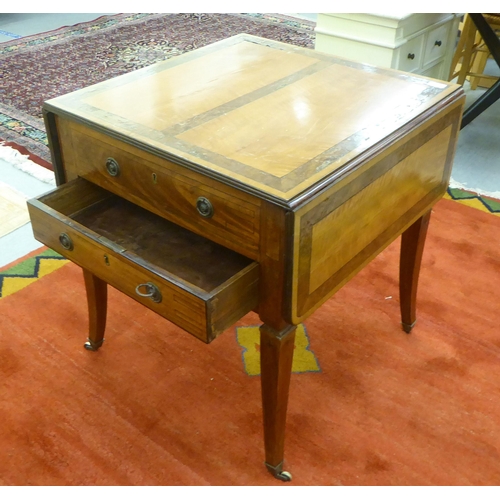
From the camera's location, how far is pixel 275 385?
3.63 feet

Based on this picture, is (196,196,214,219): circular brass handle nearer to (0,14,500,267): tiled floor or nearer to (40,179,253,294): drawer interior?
(40,179,253,294): drawer interior

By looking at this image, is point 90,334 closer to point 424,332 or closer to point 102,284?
point 102,284

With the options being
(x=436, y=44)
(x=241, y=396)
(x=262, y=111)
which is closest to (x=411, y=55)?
(x=436, y=44)

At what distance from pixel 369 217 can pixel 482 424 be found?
0.61 m

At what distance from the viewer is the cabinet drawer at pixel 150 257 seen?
952mm

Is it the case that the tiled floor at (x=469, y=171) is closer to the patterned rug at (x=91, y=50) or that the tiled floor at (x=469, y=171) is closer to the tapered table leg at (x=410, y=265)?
the patterned rug at (x=91, y=50)

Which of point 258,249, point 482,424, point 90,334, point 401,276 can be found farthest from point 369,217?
point 90,334

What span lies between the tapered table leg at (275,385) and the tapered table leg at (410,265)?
52 cm

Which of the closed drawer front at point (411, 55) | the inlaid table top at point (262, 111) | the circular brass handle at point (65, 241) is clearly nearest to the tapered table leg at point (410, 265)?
the inlaid table top at point (262, 111)

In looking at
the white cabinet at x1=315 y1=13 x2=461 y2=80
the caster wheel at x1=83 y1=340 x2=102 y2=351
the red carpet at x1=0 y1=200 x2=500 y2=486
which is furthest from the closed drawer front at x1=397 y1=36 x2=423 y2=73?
the caster wheel at x1=83 y1=340 x2=102 y2=351

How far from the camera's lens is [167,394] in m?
1.43

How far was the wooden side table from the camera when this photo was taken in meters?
0.96

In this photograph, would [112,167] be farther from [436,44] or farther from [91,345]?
[436,44]
